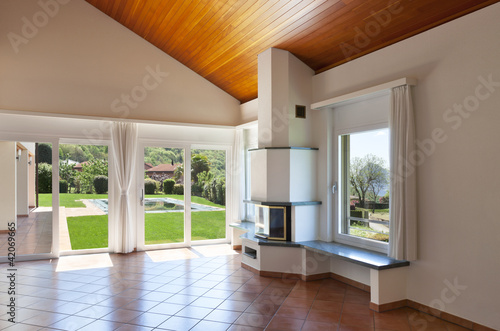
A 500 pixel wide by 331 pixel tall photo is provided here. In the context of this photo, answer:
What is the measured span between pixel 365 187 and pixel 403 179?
2.76 ft

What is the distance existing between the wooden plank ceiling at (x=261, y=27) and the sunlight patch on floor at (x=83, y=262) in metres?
3.73

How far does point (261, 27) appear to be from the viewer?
4.80 metres

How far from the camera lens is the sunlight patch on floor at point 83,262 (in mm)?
5492

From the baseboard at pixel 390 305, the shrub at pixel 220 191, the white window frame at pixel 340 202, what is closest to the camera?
the baseboard at pixel 390 305

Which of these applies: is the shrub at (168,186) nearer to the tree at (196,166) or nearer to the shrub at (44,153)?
the tree at (196,166)

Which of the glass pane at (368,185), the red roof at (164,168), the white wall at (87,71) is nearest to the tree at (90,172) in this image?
the red roof at (164,168)

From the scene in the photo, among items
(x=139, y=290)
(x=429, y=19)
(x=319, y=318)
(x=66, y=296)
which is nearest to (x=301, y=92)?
(x=429, y=19)

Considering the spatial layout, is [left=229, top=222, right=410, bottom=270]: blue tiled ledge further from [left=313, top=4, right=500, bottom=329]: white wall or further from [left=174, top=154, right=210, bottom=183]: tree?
[left=174, top=154, right=210, bottom=183]: tree

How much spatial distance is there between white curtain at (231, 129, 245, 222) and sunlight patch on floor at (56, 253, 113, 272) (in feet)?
8.14

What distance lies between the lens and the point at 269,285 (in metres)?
4.64

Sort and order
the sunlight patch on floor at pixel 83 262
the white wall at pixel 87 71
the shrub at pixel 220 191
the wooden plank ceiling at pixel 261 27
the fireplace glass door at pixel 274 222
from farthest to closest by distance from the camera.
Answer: the shrub at pixel 220 191
the white wall at pixel 87 71
the sunlight patch on floor at pixel 83 262
the fireplace glass door at pixel 274 222
the wooden plank ceiling at pixel 261 27

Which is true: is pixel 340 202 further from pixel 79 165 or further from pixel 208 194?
pixel 79 165

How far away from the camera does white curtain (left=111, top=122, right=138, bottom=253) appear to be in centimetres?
638

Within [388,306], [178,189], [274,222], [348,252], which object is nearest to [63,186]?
[178,189]
